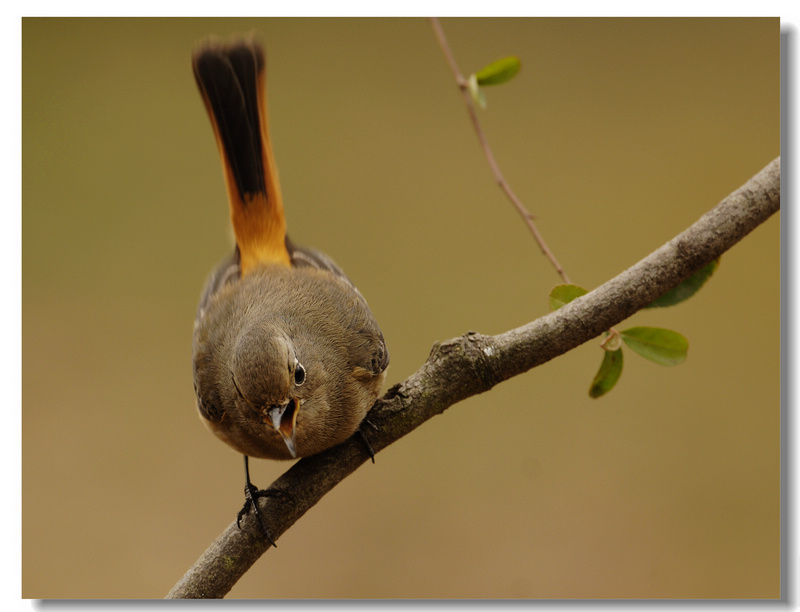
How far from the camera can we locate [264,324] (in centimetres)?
160

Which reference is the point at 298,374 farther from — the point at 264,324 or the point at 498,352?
the point at 498,352

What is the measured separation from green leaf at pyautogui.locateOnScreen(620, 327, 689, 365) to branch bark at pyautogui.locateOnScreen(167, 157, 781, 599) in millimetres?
184

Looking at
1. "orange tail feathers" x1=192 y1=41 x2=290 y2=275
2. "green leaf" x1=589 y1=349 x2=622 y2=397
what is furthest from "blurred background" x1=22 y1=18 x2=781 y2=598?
"green leaf" x1=589 y1=349 x2=622 y2=397

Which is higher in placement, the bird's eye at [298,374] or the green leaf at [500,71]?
the green leaf at [500,71]

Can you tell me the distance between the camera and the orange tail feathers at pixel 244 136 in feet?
6.16

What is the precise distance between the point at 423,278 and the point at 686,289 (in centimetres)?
88

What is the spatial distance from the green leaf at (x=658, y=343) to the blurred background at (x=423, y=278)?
335 millimetres

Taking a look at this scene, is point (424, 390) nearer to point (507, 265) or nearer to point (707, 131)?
point (507, 265)

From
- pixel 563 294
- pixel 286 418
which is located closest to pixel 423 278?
pixel 563 294

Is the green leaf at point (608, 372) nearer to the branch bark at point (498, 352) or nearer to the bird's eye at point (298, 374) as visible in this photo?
the branch bark at point (498, 352)

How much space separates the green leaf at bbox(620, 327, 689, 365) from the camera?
1.68 m

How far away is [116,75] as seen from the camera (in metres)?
2.12

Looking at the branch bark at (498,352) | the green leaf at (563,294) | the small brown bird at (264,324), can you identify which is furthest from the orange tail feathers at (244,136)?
the green leaf at (563,294)

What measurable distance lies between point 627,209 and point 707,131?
330 millimetres
